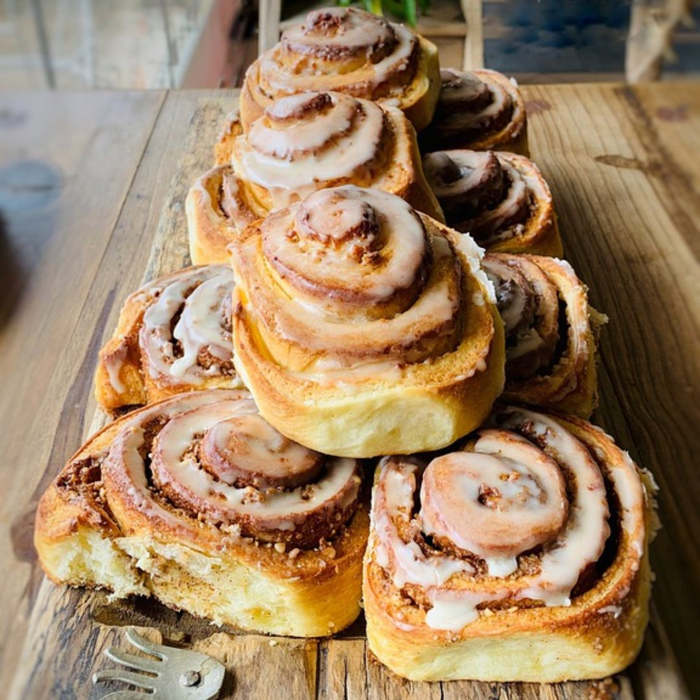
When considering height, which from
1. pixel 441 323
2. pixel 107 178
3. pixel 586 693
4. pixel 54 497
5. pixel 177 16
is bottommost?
pixel 177 16

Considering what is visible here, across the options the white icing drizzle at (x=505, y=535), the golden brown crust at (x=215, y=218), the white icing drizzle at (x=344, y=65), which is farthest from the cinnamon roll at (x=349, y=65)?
the white icing drizzle at (x=505, y=535)

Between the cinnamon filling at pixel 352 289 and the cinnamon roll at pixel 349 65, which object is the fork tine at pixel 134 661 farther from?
the cinnamon roll at pixel 349 65

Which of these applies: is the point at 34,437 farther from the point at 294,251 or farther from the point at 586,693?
the point at 586,693

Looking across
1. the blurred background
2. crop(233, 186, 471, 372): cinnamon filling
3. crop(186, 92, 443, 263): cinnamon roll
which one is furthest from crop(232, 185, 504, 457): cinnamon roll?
the blurred background

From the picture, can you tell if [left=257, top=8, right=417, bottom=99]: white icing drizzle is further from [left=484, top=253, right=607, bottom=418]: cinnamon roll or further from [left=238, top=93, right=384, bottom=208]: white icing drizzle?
[left=484, top=253, right=607, bottom=418]: cinnamon roll

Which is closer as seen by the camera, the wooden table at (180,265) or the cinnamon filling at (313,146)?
the wooden table at (180,265)

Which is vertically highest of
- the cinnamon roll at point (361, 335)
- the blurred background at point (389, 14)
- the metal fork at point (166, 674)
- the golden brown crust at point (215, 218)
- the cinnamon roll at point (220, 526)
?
the cinnamon roll at point (361, 335)

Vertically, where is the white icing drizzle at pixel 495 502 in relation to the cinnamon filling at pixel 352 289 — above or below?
below

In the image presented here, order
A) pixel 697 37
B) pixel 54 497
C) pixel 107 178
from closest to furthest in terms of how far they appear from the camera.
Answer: pixel 54 497, pixel 697 37, pixel 107 178

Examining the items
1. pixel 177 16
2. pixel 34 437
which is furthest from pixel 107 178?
pixel 177 16
